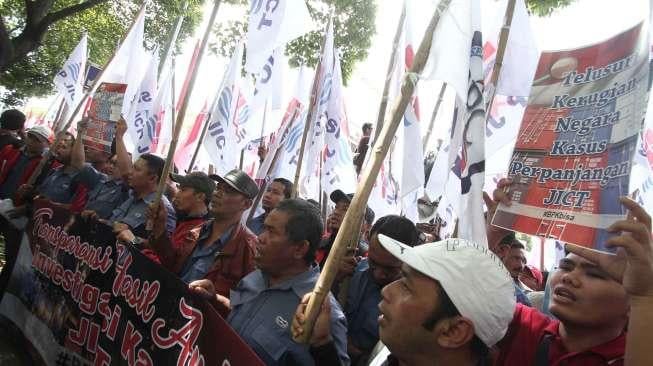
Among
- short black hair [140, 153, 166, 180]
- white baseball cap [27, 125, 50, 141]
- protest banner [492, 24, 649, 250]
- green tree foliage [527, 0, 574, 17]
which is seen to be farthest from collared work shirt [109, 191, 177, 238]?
green tree foliage [527, 0, 574, 17]

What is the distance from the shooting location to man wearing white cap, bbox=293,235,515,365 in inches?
63.7

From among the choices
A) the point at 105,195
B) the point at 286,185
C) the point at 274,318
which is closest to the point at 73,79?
the point at 105,195

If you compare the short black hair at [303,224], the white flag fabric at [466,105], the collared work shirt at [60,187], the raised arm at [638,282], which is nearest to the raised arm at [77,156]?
the collared work shirt at [60,187]

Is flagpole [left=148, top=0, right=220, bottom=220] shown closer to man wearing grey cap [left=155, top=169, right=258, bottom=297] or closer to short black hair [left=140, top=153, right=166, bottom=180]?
man wearing grey cap [left=155, top=169, right=258, bottom=297]

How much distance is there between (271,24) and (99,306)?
2.49 m

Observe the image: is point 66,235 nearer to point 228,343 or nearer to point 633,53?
point 228,343

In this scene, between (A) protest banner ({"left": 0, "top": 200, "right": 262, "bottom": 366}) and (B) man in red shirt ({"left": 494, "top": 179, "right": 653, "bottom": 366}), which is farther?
(A) protest banner ({"left": 0, "top": 200, "right": 262, "bottom": 366})

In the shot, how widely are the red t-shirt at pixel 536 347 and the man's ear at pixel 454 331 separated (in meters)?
0.52

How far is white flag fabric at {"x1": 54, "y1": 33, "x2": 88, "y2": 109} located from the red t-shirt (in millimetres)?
6814

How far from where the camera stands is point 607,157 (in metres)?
1.94

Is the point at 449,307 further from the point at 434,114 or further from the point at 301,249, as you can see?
the point at 434,114

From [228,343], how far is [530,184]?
1.44 meters

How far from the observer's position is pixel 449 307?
5.38 feet

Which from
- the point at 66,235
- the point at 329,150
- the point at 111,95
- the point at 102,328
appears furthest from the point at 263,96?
the point at 102,328
